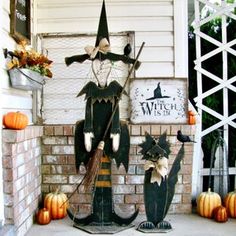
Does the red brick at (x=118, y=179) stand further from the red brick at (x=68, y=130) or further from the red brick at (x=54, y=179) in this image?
the red brick at (x=68, y=130)

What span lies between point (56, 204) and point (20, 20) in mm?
1720

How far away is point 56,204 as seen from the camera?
149 inches

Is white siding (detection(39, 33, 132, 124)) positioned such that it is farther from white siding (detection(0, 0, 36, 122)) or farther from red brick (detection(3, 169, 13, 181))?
red brick (detection(3, 169, 13, 181))

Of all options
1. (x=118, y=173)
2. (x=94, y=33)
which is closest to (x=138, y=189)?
(x=118, y=173)

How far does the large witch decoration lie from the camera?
3381 millimetres

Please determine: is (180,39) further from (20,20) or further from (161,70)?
(20,20)

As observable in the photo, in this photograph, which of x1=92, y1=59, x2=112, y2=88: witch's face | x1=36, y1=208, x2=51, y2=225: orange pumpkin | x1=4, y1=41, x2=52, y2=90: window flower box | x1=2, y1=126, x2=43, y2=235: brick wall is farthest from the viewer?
x1=92, y1=59, x2=112, y2=88: witch's face

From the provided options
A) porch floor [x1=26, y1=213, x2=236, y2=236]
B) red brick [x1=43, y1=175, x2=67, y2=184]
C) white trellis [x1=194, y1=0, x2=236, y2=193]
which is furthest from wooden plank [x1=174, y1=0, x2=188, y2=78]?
red brick [x1=43, y1=175, x2=67, y2=184]

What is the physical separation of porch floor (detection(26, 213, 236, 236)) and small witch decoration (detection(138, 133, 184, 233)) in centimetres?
11

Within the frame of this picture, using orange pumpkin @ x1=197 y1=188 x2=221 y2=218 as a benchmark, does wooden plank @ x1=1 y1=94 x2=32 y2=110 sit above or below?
above

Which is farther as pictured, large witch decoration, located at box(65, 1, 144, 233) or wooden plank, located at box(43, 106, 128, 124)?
wooden plank, located at box(43, 106, 128, 124)

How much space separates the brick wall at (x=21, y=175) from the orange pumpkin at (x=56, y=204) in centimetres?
12

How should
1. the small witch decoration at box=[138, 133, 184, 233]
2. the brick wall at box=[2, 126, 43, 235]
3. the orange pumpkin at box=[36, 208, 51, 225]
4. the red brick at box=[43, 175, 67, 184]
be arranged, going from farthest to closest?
the red brick at box=[43, 175, 67, 184] → the orange pumpkin at box=[36, 208, 51, 225] → the small witch decoration at box=[138, 133, 184, 233] → the brick wall at box=[2, 126, 43, 235]

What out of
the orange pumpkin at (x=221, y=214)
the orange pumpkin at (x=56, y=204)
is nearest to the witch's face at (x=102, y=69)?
the orange pumpkin at (x=56, y=204)
